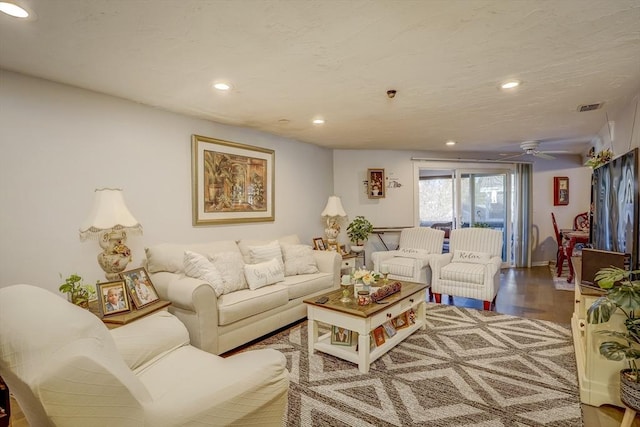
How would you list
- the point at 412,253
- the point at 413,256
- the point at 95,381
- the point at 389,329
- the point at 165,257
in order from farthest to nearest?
the point at 412,253
the point at 413,256
the point at 165,257
the point at 389,329
the point at 95,381

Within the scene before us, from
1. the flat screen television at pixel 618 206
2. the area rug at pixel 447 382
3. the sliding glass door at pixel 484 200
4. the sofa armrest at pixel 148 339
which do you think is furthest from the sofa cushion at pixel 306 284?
the sliding glass door at pixel 484 200

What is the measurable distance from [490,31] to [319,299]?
7.36ft

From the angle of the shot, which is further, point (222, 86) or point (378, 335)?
point (378, 335)

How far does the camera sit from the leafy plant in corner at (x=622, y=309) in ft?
5.74

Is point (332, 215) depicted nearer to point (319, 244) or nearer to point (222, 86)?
point (319, 244)

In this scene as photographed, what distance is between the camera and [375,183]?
18.9 ft

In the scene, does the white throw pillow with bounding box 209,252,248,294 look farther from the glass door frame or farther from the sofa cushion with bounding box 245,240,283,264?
the glass door frame

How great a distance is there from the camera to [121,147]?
291cm

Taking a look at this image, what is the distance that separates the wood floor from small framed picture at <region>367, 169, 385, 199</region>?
2.09 m

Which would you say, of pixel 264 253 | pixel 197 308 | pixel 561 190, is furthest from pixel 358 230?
pixel 561 190

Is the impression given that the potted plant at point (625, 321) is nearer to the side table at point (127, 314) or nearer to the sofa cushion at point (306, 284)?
the sofa cushion at point (306, 284)

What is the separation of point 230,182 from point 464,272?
3.02m

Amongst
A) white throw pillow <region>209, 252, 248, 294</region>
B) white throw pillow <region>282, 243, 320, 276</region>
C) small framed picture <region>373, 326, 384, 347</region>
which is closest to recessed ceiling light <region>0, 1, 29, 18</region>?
white throw pillow <region>209, 252, 248, 294</region>

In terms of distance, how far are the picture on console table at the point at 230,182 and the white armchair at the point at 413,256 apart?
1742 millimetres
